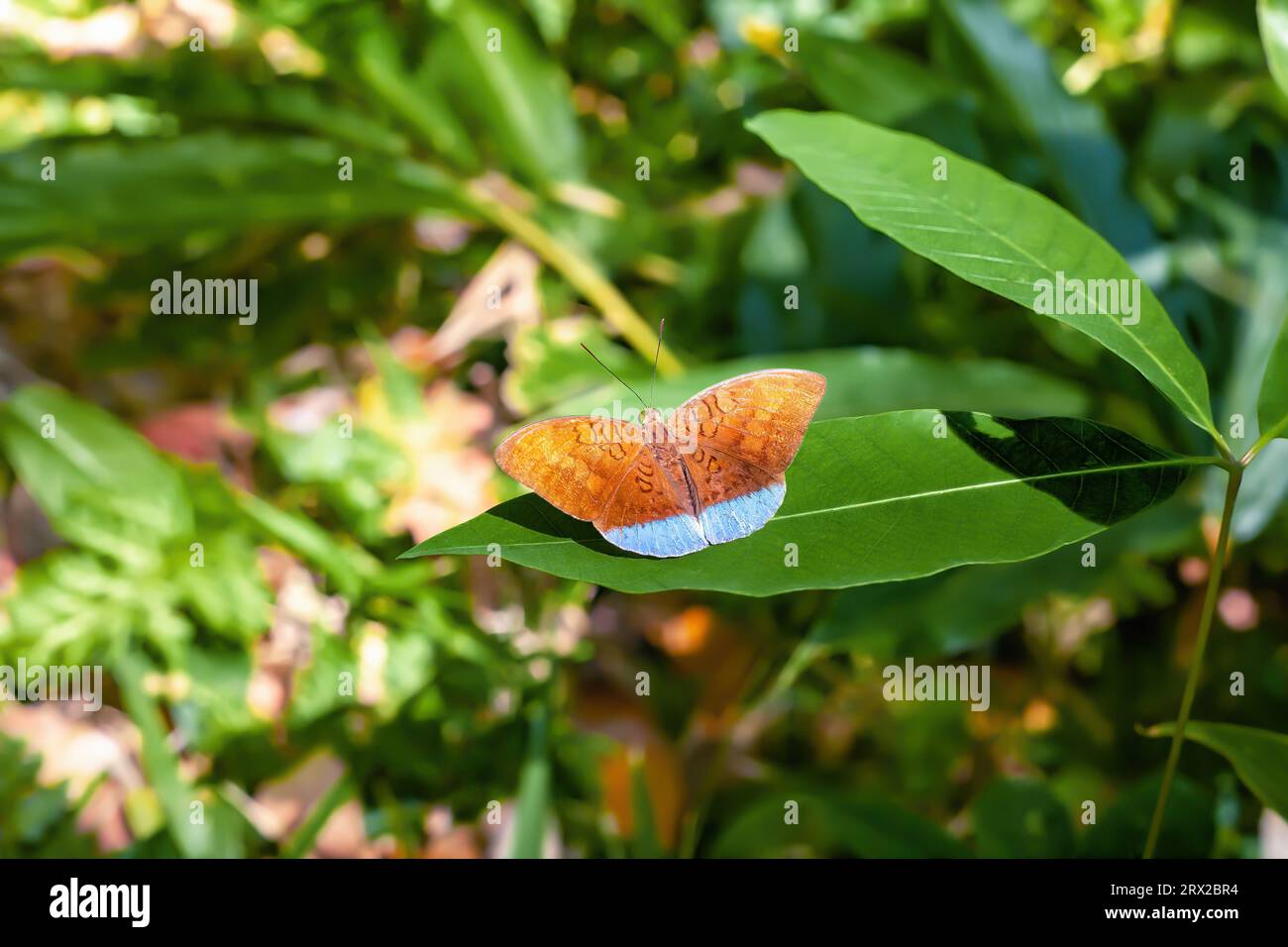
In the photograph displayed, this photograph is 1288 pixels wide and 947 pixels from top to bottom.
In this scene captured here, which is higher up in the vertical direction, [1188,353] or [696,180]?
[696,180]

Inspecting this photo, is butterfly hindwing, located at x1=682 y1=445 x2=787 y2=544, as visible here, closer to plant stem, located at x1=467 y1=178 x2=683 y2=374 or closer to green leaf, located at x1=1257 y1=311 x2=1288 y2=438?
green leaf, located at x1=1257 y1=311 x2=1288 y2=438

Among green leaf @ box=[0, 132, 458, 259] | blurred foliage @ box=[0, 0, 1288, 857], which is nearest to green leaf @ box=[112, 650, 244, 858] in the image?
blurred foliage @ box=[0, 0, 1288, 857]

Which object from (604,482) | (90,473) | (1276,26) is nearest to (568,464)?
(604,482)

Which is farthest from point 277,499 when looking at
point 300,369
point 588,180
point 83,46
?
point 83,46

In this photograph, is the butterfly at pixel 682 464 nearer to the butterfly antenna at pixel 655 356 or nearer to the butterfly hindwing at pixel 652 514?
the butterfly hindwing at pixel 652 514

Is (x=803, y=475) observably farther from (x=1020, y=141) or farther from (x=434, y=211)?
(x=434, y=211)

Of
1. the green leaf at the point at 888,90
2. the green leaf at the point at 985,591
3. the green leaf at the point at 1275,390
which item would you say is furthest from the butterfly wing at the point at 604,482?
the green leaf at the point at 888,90

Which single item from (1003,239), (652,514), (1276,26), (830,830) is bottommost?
(830,830)
